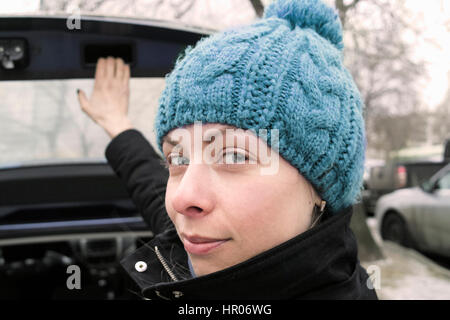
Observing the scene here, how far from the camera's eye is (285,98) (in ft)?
3.56

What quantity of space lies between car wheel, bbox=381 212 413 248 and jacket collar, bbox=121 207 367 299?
635 cm

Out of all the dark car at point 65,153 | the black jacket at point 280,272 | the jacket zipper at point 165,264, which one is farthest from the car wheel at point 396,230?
the jacket zipper at point 165,264

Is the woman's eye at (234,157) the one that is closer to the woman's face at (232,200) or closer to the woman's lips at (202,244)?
the woman's face at (232,200)

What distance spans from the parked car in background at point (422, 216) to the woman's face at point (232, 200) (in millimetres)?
5761

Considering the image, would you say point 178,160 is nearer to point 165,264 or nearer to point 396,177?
point 165,264

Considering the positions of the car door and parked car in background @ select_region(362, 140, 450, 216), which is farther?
parked car in background @ select_region(362, 140, 450, 216)

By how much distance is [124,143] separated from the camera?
1.78 metres

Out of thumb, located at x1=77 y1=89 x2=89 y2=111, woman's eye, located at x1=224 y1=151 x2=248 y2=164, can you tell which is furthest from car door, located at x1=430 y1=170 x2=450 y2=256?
woman's eye, located at x1=224 y1=151 x2=248 y2=164

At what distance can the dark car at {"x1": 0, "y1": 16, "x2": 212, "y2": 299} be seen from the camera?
1.60 meters

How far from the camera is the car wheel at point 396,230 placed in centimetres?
695

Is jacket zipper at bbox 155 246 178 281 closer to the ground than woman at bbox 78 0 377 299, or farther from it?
closer to the ground

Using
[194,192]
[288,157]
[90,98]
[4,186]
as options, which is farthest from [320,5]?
[4,186]

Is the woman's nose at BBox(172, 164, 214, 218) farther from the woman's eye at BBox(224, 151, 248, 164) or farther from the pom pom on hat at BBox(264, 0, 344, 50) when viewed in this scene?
the pom pom on hat at BBox(264, 0, 344, 50)

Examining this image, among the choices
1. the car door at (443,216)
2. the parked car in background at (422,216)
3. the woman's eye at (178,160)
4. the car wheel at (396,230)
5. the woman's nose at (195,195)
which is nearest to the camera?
the woman's nose at (195,195)
